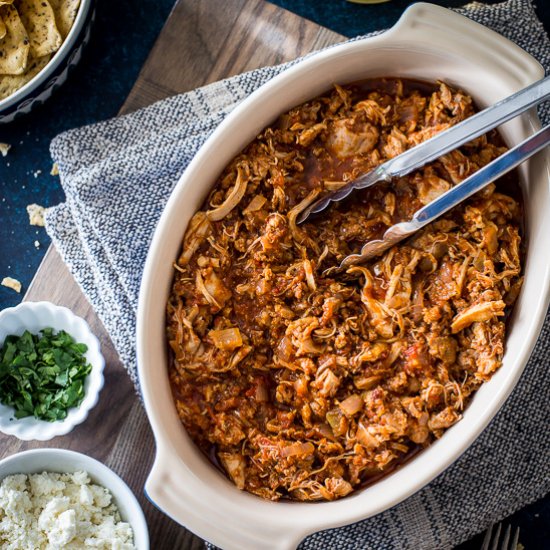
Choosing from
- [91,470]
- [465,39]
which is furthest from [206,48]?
[91,470]

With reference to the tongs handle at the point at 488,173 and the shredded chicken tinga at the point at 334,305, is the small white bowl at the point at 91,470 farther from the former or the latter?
the tongs handle at the point at 488,173

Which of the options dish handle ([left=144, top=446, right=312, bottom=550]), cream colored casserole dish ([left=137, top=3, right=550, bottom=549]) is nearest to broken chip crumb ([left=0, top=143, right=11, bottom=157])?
cream colored casserole dish ([left=137, top=3, right=550, bottom=549])

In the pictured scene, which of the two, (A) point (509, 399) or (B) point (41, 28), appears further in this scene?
(B) point (41, 28)

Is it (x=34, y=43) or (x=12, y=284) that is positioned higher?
(x=34, y=43)

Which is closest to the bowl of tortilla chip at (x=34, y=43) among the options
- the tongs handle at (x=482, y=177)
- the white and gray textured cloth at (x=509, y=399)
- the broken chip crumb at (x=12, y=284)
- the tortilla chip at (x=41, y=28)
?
Result: the tortilla chip at (x=41, y=28)

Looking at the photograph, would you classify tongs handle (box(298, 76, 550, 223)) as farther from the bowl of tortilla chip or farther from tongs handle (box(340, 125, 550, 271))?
the bowl of tortilla chip

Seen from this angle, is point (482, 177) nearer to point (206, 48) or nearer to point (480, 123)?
point (480, 123)
